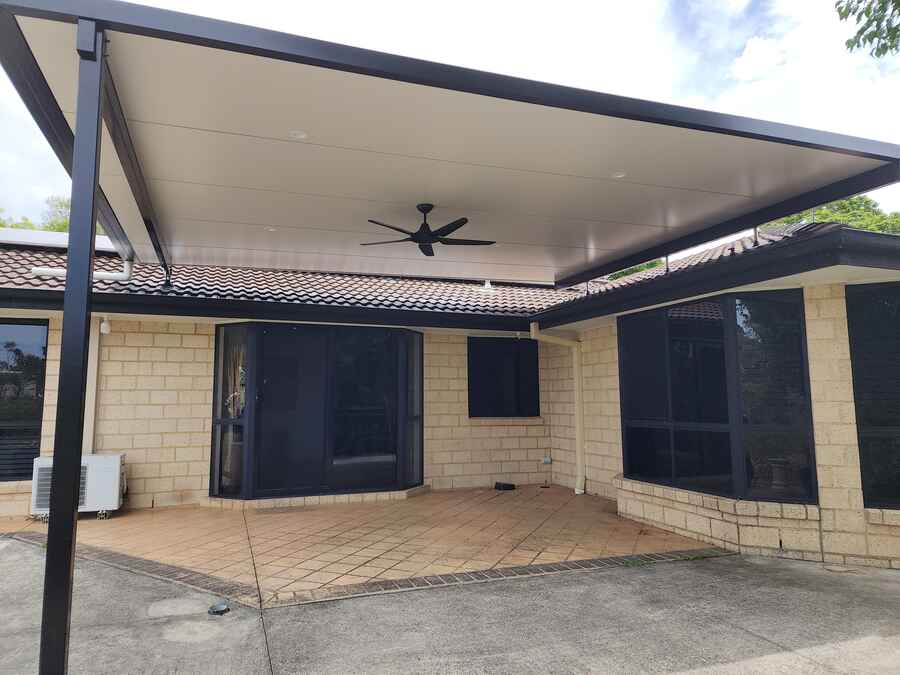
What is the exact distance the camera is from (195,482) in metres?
7.25

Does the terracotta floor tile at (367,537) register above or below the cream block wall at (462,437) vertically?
below

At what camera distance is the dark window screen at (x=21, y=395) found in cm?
656

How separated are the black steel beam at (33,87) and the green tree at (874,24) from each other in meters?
8.26

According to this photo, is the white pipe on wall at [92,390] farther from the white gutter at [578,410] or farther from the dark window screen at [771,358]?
the dark window screen at [771,358]

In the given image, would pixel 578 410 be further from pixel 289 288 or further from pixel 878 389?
pixel 289 288

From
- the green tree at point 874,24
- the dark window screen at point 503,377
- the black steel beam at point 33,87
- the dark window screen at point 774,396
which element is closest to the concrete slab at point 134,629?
the black steel beam at point 33,87

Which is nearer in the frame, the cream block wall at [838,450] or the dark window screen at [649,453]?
the cream block wall at [838,450]

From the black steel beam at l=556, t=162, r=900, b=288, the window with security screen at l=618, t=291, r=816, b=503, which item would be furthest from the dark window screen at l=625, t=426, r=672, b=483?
the black steel beam at l=556, t=162, r=900, b=288

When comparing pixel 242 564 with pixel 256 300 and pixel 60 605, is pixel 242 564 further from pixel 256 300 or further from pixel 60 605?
pixel 256 300

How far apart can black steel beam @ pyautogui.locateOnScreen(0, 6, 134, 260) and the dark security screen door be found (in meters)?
3.78

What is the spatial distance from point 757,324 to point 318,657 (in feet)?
14.2

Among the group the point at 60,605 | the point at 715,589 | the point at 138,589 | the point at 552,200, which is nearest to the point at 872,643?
the point at 715,589

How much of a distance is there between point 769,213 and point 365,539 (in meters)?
4.74

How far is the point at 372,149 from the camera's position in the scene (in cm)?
403
